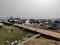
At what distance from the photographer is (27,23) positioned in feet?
18.2

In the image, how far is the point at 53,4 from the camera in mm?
5707

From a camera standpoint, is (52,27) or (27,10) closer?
(52,27)

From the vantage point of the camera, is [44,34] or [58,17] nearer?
[44,34]

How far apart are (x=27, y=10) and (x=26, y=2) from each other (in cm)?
35

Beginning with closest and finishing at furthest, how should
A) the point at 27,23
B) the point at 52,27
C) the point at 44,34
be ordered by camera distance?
the point at 44,34 < the point at 52,27 < the point at 27,23

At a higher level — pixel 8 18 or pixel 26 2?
pixel 26 2

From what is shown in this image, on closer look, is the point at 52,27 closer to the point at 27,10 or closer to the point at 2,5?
the point at 27,10

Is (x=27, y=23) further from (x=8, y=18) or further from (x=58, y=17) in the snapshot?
(x=58, y=17)

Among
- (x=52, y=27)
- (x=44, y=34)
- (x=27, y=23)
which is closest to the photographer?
(x=44, y=34)

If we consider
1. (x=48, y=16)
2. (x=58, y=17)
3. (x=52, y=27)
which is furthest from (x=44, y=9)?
(x=52, y=27)

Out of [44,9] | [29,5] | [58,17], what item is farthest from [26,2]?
[58,17]

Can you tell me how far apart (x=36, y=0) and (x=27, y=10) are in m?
0.57

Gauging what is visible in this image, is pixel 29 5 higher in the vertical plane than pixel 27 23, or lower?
→ higher

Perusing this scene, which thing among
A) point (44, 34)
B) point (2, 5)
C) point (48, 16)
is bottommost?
point (44, 34)
